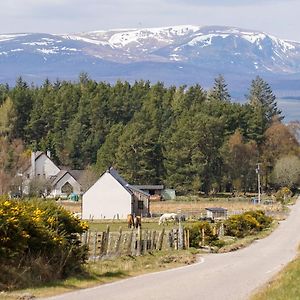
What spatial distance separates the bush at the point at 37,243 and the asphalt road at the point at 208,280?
146 cm

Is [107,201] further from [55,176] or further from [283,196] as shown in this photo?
[55,176]

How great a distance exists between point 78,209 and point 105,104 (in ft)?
148

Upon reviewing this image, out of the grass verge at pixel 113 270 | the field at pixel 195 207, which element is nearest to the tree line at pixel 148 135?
the field at pixel 195 207

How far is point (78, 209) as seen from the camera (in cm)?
8288

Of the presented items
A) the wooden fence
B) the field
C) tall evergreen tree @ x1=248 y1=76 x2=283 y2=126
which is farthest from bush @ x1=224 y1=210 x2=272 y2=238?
tall evergreen tree @ x1=248 y1=76 x2=283 y2=126

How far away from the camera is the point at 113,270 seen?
2375 cm

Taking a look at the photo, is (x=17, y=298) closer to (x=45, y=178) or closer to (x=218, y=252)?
(x=218, y=252)

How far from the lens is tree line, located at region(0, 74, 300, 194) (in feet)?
340

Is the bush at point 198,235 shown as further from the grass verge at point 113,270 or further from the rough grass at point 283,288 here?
the rough grass at point 283,288

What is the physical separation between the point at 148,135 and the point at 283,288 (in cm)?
8837

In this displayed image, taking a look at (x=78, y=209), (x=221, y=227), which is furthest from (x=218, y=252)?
(x=78, y=209)

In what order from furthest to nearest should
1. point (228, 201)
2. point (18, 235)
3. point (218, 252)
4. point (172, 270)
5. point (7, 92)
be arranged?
point (7, 92) < point (228, 201) < point (218, 252) < point (172, 270) < point (18, 235)

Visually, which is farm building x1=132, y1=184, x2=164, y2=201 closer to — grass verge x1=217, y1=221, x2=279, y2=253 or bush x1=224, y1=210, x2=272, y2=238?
grass verge x1=217, y1=221, x2=279, y2=253

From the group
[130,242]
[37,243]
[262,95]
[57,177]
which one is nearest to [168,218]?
[130,242]
